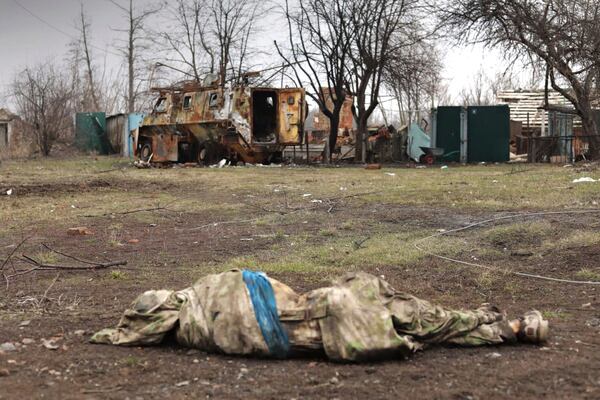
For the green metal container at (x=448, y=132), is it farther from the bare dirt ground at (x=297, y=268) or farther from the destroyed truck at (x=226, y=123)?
the bare dirt ground at (x=297, y=268)

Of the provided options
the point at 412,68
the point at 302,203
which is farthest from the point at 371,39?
the point at 302,203

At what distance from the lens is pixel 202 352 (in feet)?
12.7

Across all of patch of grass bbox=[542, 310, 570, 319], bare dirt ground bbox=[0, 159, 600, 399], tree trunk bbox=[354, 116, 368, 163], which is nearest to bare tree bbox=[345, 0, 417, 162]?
tree trunk bbox=[354, 116, 368, 163]

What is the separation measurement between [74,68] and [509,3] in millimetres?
36580


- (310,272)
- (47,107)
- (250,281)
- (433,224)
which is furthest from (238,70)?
(250,281)

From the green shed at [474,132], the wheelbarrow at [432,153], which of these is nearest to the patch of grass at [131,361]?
the wheelbarrow at [432,153]

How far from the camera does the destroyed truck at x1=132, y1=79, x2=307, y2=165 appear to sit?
2288 cm

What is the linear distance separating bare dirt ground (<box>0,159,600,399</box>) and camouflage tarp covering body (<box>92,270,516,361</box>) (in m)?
0.08

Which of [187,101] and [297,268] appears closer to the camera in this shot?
[297,268]

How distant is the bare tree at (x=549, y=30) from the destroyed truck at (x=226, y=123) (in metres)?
6.22

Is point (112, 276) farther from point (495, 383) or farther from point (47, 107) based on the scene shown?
point (47, 107)

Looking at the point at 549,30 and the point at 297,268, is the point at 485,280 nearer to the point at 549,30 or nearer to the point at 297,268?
the point at 297,268

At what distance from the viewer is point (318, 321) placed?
12.1 feet

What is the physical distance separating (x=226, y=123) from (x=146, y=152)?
494 centimetres
